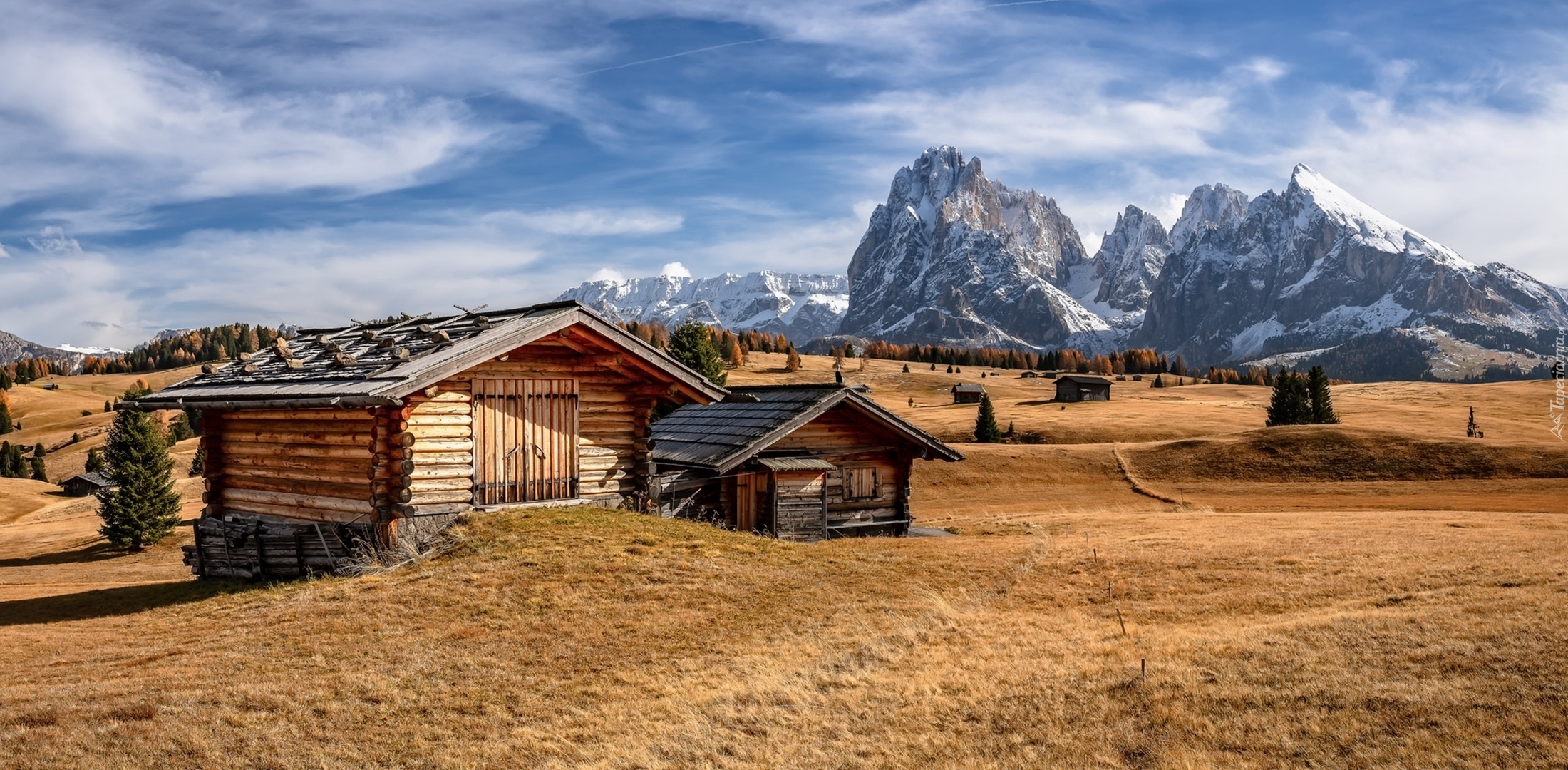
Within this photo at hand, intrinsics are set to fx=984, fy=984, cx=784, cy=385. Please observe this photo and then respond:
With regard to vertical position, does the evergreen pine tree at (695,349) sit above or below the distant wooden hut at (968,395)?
above

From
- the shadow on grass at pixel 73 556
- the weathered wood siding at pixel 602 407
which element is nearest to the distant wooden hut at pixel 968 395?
the shadow on grass at pixel 73 556

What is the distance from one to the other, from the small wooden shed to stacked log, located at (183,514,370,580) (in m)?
113

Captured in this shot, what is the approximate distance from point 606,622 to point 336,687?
396 centimetres

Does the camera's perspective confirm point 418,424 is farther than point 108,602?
No

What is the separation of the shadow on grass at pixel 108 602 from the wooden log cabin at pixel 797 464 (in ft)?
33.9

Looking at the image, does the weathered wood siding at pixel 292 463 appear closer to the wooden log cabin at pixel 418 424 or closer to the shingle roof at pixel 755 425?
the wooden log cabin at pixel 418 424

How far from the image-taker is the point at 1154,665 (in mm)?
12508

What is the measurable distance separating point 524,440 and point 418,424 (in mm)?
2460

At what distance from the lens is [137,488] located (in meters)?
55.5

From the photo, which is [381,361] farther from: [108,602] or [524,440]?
[108,602]

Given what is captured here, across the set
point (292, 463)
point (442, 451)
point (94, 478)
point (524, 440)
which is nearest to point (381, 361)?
point (442, 451)

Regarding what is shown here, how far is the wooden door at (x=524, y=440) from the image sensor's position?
66.9ft

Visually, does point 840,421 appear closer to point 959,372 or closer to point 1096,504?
point 1096,504

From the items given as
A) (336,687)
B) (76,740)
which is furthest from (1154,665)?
(76,740)
